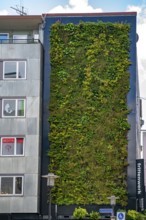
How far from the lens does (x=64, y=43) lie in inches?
1857

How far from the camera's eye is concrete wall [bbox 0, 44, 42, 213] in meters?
A: 44.3

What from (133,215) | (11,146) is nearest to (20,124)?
(11,146)

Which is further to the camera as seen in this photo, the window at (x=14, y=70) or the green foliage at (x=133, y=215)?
Answer: the window at (x=14, y=70)

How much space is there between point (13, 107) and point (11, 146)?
279 centimetres

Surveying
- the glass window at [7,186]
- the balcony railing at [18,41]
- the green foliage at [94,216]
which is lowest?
the green foliage at [94,216]

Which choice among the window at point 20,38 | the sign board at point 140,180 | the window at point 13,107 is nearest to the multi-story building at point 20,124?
the window at point 13,107

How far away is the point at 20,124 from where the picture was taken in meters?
45.4

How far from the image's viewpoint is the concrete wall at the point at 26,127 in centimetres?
4431

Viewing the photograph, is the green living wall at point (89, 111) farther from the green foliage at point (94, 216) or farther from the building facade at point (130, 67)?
the green foliage at point (94, 216)

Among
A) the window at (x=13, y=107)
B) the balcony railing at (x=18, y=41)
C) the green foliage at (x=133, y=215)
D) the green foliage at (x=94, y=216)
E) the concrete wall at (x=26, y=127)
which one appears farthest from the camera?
the balcony railing at (x=18, y=41)

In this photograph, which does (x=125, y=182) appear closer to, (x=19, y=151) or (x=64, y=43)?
(x=19, y=151)

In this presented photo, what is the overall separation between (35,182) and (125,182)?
6.29 m

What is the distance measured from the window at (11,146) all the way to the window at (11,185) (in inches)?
67.1

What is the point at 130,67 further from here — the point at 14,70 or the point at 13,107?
the point at 13,107
